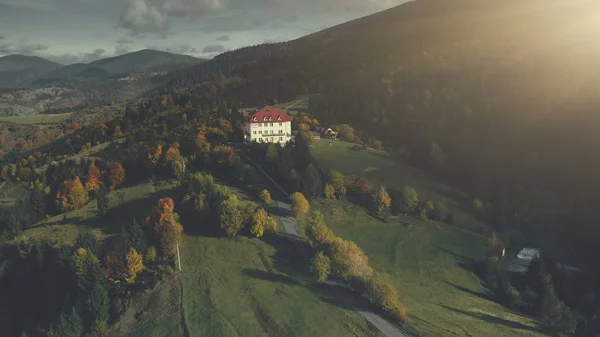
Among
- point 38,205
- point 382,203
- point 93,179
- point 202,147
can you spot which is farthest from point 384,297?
point 38,205

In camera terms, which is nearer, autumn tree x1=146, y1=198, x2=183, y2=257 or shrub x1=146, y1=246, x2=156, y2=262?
shrub x1=146, y1=246, x2=156, y2=262

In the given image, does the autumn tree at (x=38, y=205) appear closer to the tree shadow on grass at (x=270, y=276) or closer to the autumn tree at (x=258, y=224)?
the autumn tree at (x=258, y=224)

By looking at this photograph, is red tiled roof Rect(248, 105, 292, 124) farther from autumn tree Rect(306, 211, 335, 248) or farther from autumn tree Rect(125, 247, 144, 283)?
autumn tree Rect(125, 247, 144, 283)

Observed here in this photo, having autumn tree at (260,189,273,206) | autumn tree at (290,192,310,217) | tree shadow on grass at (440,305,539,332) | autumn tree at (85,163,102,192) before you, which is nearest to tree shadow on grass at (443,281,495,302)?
tree shadow on grass at (440,305,539,332)

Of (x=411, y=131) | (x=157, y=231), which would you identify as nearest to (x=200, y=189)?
(x=157, y=231)

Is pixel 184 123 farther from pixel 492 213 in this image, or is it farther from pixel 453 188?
pixel 492 213

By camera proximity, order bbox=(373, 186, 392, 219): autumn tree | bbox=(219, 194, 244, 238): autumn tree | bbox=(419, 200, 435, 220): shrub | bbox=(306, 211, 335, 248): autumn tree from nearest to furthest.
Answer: bbox=(306, 211, 335, 248): autumn tree < bbox=(219, 194, 244, 238): autumn tree < bbox=(373, 186, 392, 219): autumn tree < bbox=(419, 200, 435, 220): shrub

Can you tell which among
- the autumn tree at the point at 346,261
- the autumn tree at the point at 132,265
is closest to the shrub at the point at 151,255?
the autumn tree at the point at 132,265
